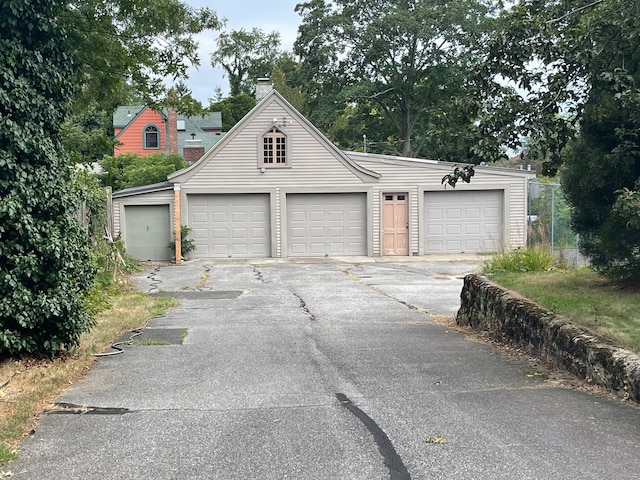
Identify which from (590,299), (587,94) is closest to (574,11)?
(587,94)

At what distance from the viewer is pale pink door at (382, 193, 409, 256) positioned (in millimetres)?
23203

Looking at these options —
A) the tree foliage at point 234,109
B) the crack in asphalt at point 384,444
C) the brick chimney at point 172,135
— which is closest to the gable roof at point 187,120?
the brick chimney at point 172,135

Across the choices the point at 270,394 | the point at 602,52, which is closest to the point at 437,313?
the point at 602,52

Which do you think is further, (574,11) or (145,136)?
(145,136)

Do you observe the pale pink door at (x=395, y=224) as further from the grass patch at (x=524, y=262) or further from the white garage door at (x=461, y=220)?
the grass patch at (x=524, y=262)

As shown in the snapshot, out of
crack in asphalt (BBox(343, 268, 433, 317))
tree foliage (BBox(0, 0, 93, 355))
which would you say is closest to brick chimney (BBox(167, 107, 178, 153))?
crack in asphalt (BBox(343, 268, 433, 317))

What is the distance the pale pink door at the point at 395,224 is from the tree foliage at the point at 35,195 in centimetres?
1710

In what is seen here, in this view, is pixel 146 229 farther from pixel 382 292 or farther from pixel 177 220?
pixel 382 292

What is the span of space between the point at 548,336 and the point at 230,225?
16776 mm

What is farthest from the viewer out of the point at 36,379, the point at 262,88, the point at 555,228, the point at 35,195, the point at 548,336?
the point at 262,88

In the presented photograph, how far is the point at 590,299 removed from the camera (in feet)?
25.1

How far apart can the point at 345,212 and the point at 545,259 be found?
1062cm

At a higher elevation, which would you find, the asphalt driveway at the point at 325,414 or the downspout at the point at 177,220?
the downspout at the point at 177,220

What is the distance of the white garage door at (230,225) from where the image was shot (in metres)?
22.4
